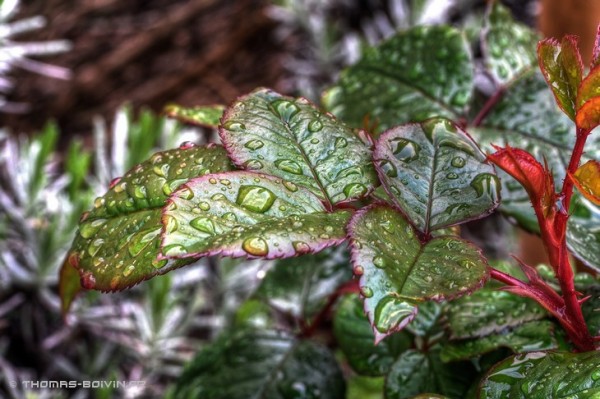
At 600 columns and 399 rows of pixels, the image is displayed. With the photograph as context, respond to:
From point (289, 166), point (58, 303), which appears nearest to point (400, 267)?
point (289, 166)

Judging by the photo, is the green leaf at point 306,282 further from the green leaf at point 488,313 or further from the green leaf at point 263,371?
the green leaf at point 488,313

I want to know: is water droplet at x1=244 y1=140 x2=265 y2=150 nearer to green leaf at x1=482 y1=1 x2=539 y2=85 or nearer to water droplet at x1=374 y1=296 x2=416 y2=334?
water droplet at x1=374 y1=296 x2=416 y2=334

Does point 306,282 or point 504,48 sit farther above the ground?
point 504,48

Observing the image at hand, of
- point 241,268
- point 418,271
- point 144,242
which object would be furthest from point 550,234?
point 241,268

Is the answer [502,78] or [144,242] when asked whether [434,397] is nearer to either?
[144,242]

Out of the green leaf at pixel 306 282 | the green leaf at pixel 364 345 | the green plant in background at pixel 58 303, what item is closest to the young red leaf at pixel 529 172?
the green leaf at pixel 364 345

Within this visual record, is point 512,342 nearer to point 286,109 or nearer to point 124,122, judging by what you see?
point 286,109
